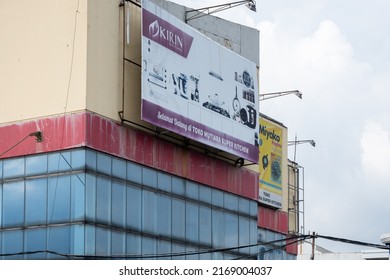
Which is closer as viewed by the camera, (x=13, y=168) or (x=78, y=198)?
(x=78, y=198)

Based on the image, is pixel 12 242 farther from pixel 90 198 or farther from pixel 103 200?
pixel 103 200

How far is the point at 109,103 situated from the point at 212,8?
10520 millimetres

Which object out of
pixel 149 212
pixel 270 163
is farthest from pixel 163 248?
pixel 270 163

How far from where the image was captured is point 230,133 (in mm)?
51031

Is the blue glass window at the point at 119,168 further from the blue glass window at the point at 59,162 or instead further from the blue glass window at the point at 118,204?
the blue glass window at the point at 59,162

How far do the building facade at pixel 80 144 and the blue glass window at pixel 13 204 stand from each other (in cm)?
4

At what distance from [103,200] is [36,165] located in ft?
10.3

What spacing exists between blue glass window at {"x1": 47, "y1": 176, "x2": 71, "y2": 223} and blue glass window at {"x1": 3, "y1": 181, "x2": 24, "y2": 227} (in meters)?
1.44

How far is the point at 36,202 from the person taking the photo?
43562 mm

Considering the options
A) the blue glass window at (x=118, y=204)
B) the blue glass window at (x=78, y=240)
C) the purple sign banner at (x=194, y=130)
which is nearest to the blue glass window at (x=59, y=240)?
the blue glass window at (x=78, y=240)
